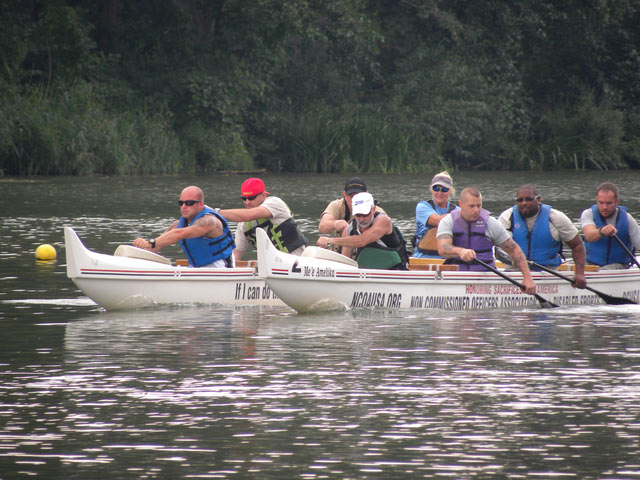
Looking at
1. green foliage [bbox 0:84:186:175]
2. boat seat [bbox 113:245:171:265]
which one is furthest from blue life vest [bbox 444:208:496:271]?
green foliage [bbox 0:84:186:175]

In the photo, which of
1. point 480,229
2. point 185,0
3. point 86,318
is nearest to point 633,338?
point 480,229

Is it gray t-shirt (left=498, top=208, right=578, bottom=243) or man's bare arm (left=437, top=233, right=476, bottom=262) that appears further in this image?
gray t-shirt (left=498, top=208, right=578, bottom=243)

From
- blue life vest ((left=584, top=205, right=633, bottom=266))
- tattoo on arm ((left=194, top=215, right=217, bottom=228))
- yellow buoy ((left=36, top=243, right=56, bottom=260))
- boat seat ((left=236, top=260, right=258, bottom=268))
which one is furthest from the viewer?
yellow buoy ((left=36, top=243, right=56, bottom=260))

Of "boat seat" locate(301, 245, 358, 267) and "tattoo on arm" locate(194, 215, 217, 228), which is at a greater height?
"tattoo on arm" locate(194, 215, 217, 228)

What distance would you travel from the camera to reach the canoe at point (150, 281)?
1314 cm

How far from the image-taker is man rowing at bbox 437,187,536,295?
43.0ft

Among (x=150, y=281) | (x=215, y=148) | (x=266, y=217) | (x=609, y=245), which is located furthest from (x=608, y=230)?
(x=215, y=148)

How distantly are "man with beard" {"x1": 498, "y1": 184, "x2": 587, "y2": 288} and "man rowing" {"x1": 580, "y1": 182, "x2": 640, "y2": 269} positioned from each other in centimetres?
60

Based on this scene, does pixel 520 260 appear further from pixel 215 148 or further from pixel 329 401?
pixel 215 148

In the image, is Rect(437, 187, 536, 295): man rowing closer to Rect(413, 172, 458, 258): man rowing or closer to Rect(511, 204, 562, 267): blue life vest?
Rect(511, 204, 562, 267): blue life vest

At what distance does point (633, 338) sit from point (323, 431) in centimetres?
462

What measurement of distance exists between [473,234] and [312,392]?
4.87 meters

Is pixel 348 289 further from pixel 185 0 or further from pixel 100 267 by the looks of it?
pixel 185 0

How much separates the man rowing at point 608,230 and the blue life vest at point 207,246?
3.78 m
